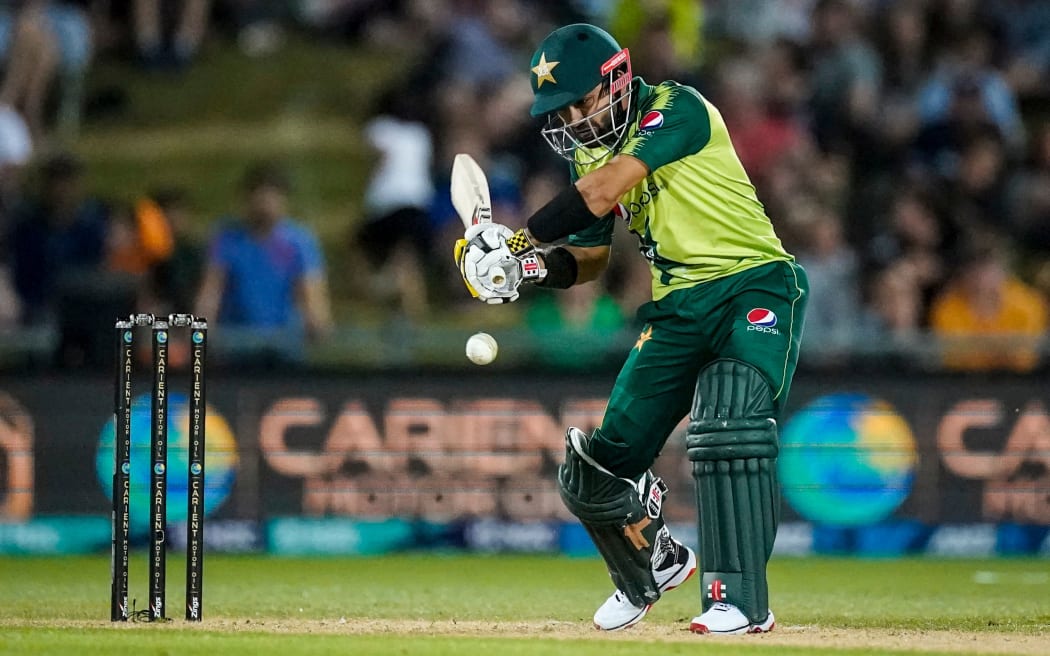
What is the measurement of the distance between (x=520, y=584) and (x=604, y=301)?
3.40m

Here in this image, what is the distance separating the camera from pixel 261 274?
12391 mm

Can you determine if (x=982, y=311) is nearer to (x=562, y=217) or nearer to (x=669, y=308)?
(x=669, y=308)

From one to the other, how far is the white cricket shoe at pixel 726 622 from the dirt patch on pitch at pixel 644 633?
44 mm

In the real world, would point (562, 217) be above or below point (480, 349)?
above

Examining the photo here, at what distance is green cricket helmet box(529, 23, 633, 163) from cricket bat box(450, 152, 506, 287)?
353 millimetres

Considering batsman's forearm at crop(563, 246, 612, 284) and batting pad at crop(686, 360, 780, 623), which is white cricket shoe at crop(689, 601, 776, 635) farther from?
batsman's forearm at crop(563, 246, 612, 284)

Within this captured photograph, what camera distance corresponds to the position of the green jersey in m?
6.67

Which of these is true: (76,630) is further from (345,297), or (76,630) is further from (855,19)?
(855,19)

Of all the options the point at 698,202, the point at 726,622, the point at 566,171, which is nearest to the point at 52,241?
the point at 566,171

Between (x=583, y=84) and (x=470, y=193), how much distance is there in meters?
0.68

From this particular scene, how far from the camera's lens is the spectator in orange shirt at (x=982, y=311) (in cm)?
1188

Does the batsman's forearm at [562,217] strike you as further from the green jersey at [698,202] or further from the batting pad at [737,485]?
the batting pad at [737,485]

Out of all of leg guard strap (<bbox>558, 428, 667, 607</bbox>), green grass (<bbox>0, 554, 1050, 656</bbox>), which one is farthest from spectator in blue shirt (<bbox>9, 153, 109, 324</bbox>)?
leg guard strap (<bbox>558, 428, 667, 607</bbox>)

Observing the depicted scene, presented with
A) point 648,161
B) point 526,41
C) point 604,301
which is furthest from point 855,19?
point 648,161
